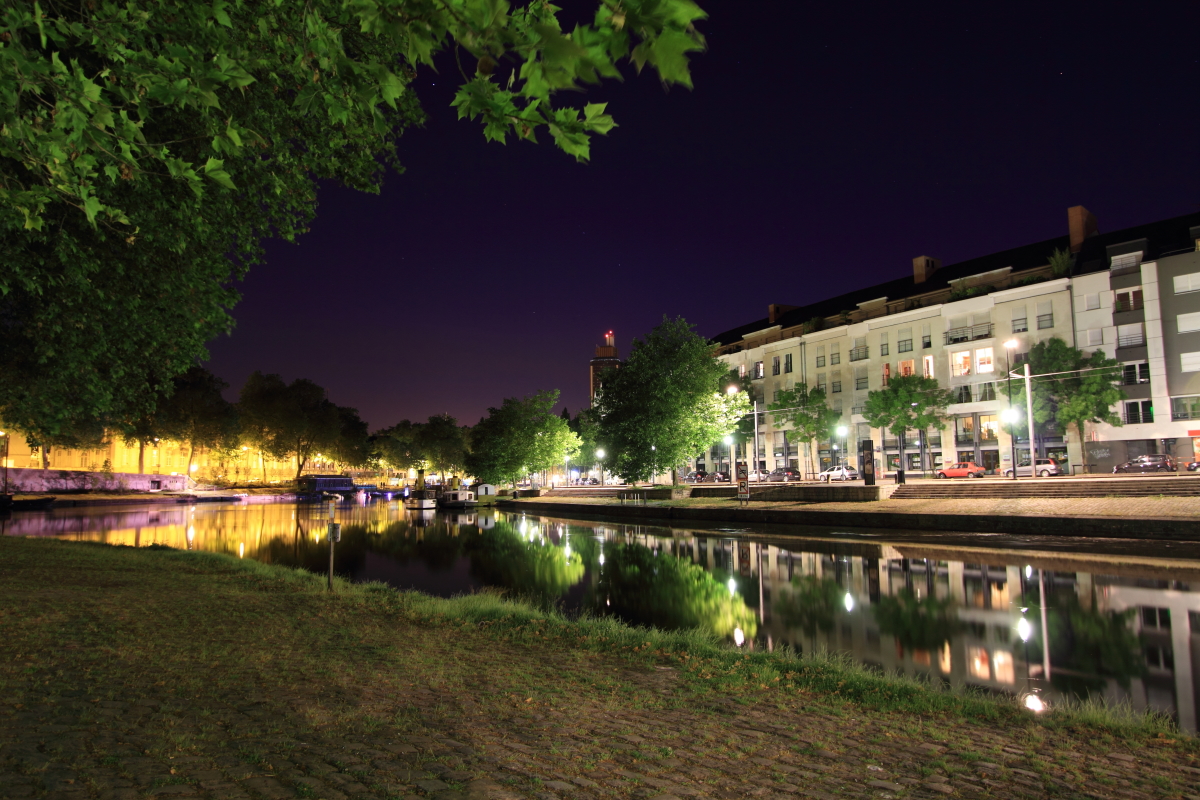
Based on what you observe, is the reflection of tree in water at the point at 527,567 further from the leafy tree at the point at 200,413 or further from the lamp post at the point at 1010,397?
the leafy tree at the point at 200,413

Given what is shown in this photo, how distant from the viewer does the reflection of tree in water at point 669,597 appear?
601 inches

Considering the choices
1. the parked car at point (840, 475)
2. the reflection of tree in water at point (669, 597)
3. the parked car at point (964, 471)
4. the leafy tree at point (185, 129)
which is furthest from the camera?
the parked car at point (840, 475)

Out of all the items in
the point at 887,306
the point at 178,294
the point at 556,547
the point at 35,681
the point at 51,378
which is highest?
the point at 887,306

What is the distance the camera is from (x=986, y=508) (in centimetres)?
3156

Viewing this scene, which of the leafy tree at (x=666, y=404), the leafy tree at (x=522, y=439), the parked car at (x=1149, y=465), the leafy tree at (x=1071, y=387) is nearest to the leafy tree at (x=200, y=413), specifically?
the leafy tree at (x=522, y=439)

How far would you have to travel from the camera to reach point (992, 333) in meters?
60.2

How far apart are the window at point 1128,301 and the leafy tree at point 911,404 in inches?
542

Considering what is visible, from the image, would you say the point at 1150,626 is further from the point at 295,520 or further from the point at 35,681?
the point at 295,520

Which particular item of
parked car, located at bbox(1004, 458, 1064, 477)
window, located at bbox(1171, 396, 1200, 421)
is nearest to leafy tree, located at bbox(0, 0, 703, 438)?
parked car, located at bbox(1004, 458, 1064, 477)

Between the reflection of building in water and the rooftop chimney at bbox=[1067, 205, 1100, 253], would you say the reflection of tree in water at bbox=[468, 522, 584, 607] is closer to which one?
the reflection of building in water

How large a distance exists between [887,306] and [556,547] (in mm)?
51527

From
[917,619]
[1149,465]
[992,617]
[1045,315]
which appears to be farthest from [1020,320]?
[917,619]

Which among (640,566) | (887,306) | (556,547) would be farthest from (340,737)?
(887,306)

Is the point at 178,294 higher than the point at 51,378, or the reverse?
the point at 178,294
